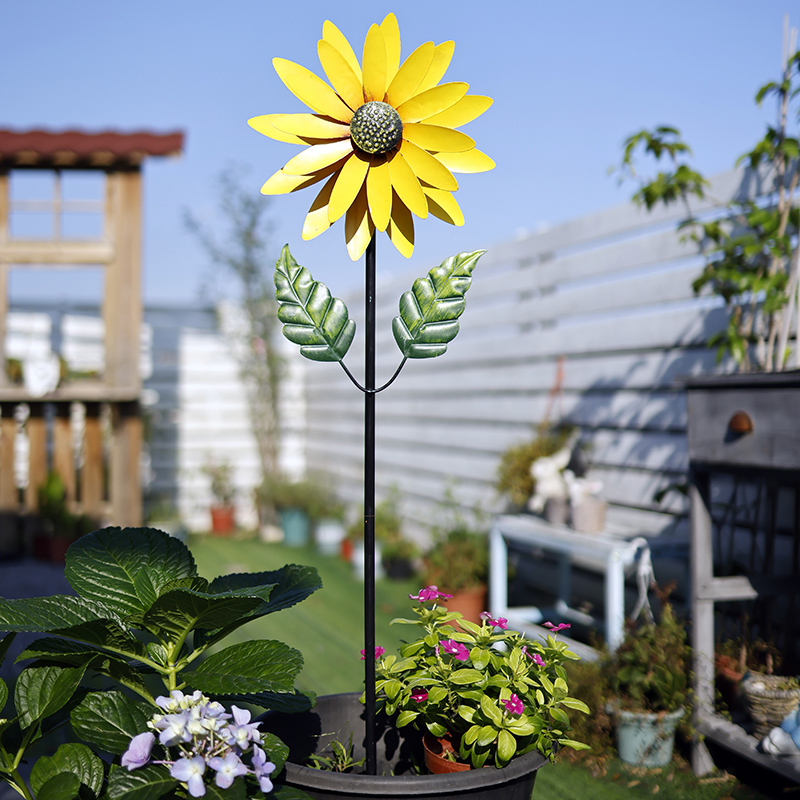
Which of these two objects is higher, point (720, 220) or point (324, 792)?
point (720, 220)

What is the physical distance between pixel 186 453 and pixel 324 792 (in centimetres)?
646

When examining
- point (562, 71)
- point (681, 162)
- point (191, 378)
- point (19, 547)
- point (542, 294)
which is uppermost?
point (562, 71)

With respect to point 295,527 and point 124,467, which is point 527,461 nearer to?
point 124,467

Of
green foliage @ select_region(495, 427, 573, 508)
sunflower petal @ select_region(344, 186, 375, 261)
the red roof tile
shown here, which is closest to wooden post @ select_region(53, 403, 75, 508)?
the red roof tile

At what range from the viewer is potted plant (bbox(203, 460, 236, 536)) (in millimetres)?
6914

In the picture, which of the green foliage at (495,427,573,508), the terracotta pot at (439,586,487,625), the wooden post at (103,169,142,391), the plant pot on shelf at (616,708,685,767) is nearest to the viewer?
the plant pot on shelf at (616,708,685,767)

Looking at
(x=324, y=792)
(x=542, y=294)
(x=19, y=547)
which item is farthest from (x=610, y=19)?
(x=19, y=547)

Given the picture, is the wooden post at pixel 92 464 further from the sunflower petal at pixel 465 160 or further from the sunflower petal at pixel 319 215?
the sunflower petal at pixel 465 160

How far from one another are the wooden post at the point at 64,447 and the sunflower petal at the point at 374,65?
4597 mm

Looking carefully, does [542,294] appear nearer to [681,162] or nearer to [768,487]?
[681,162]

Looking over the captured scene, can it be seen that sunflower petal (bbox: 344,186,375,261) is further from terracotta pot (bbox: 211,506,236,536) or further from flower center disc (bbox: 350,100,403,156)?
terracotta pot (bbox: 211,506,236,536)

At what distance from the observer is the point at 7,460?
5.01 metres

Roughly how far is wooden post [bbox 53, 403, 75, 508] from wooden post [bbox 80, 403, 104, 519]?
0.29 ft

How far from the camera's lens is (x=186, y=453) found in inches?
282
